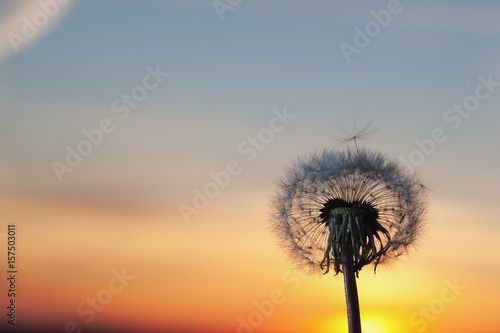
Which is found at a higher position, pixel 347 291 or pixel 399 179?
pixel 399 179

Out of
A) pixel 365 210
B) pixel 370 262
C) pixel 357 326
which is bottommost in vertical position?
pixel 357 326

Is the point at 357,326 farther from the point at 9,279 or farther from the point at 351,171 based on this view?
the point at 9,279

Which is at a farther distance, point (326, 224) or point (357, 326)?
point (326, 224)

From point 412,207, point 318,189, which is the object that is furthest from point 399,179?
point 318,189

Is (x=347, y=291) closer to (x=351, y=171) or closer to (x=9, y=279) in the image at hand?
(x=351, y=171)

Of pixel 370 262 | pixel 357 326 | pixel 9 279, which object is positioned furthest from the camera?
pixel 9 279

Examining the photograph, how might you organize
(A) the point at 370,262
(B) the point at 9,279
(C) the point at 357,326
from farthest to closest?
(B) the point at 9,279 → (A) the point at 370,262 → (C) the point at 357,326
